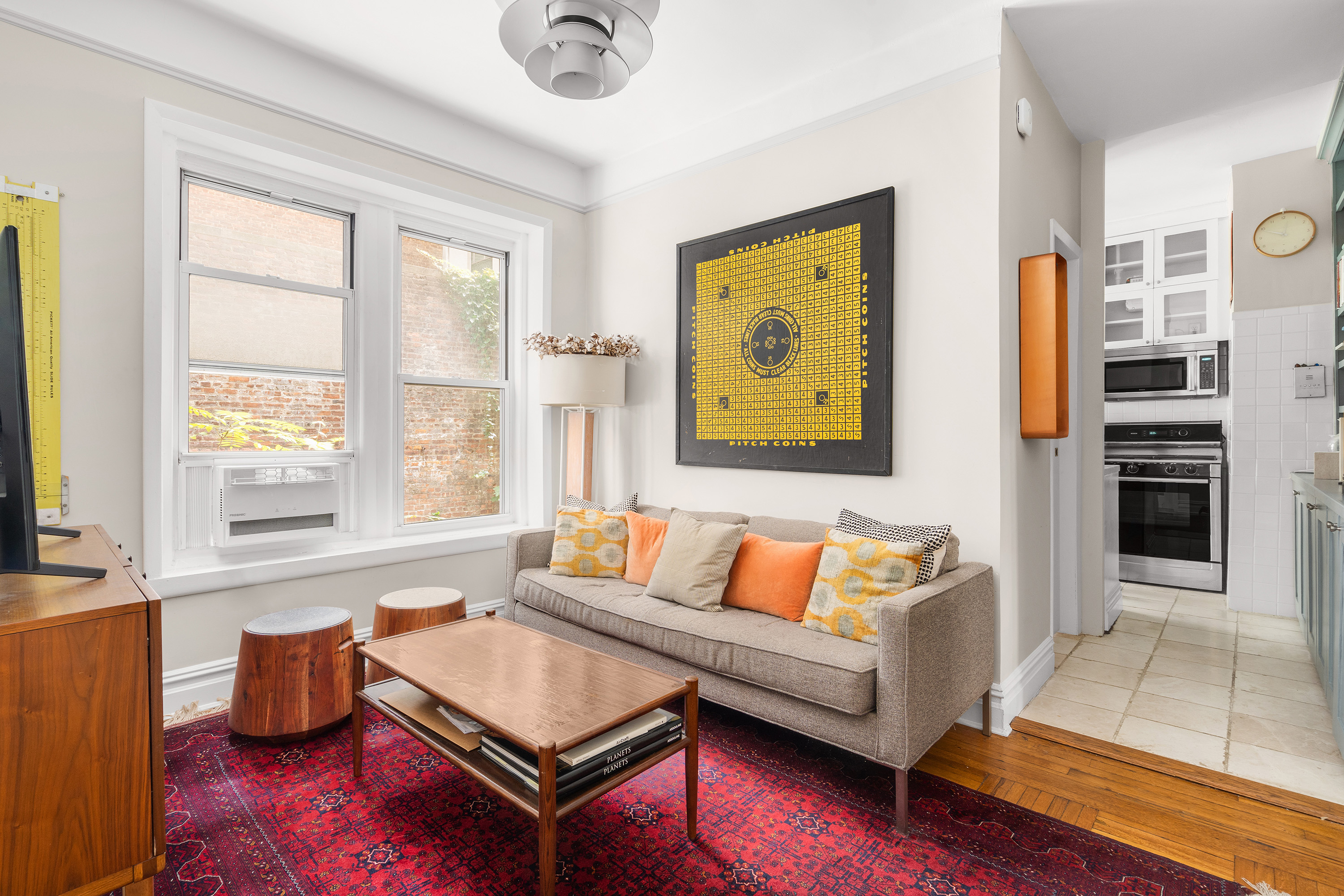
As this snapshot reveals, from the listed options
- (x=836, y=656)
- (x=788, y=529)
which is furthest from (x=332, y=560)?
(x=836, y=656)

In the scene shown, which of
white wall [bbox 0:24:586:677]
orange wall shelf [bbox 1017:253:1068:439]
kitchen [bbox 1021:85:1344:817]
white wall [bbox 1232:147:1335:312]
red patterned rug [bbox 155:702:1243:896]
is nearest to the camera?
red patterned rug [bbox 155:702:1243:896]

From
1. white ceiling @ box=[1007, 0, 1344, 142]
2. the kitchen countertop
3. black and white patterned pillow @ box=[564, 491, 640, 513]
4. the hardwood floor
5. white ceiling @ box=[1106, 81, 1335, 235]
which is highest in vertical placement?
white ceiling @ box=[1106, 81, 1335, 235]

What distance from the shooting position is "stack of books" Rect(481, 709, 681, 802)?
4.99 feet

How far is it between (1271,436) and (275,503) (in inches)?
210

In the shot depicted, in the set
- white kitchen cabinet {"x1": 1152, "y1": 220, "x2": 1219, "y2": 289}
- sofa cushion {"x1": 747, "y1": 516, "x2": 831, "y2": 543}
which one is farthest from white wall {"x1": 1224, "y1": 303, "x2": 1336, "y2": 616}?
sofa cushion {"x1": 747, "y1": 516, "x2": 831, "y2": 543}

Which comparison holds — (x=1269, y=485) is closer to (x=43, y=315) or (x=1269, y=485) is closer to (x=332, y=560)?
(x=332, y=560)

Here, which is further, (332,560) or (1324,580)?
(332,560)

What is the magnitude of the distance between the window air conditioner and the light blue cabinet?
3.90 metres

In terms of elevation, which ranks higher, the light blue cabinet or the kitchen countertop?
the kitchen countertop

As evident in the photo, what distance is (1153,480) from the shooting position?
4477 mm

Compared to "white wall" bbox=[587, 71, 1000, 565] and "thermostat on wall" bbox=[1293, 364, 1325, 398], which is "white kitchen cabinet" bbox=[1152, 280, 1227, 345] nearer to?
"thermostat on wall" bbox=[1293, 364, 1325, 398]

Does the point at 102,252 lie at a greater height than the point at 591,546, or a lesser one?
greater

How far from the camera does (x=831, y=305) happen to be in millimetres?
2873

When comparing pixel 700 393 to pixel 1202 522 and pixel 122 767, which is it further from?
pixel 1202 522
